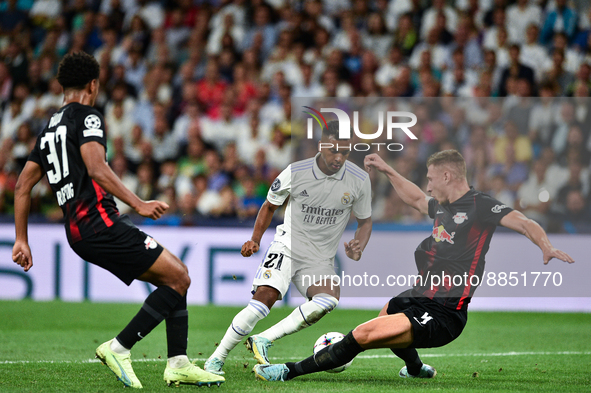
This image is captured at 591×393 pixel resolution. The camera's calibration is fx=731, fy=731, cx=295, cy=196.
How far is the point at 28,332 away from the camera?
8.05 meters

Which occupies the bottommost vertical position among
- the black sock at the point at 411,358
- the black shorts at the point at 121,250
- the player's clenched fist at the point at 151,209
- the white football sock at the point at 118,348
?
the black sock at the point at 411,358

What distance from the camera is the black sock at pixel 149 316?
16.1 feet

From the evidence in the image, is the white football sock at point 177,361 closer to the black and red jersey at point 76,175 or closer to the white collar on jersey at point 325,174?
the black and red jersey at point 76,175

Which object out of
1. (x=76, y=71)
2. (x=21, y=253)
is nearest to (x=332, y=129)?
(x=76, y=71)

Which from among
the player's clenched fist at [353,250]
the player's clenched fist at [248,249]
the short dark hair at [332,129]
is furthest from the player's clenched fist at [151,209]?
the short dark hair at [332,129]

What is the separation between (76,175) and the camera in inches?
187

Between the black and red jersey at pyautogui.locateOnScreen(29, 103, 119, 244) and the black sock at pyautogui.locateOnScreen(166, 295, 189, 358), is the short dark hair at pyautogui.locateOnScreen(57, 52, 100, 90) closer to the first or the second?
the black and red jersey at pyautogui.locateOnScreen(29, 103, 119, 244)

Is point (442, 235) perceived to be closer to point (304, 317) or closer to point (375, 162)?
point (375, 162)

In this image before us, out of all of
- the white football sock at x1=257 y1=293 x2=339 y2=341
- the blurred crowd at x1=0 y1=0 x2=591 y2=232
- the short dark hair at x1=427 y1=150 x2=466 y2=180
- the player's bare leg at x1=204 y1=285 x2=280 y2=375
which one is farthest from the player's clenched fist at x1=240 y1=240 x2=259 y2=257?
the blurred crowd at x1=0 y1=0 x2=591 y2=232

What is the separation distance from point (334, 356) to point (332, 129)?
192 cm

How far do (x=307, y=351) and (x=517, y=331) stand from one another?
9.59 feet

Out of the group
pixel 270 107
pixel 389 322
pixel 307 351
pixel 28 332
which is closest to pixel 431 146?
pixel 307 351

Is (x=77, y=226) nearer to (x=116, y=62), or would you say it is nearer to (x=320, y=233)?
(x=320, y=233)

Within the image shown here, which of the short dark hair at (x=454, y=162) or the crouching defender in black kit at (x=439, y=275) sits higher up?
the short dark hair at (x=454, y=162)
